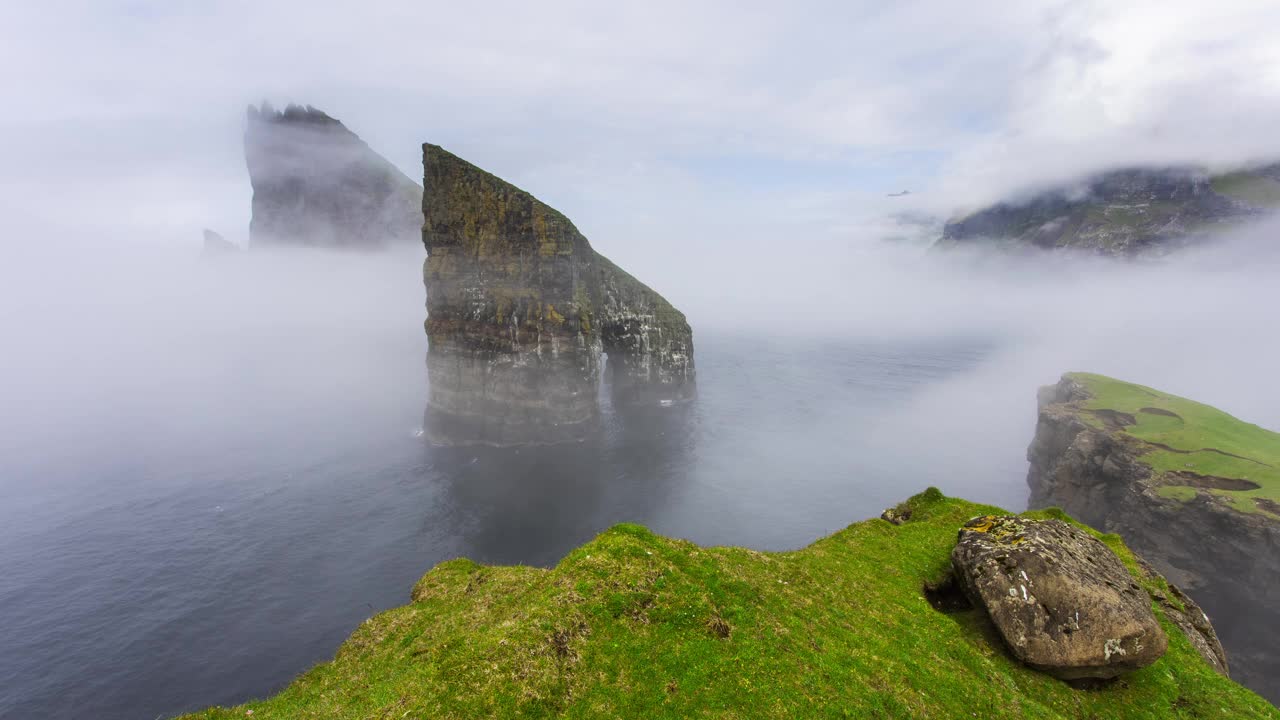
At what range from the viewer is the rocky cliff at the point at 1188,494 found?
138ft

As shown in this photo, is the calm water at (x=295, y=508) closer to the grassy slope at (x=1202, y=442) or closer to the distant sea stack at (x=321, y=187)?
the grassy slope at (x=1202, y=442)

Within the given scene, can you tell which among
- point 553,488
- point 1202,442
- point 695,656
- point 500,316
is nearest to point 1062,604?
point 695,656

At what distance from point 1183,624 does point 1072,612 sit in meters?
11.1

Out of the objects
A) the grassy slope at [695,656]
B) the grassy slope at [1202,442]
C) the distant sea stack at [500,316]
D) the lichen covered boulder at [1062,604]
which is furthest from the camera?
the distant sea stack at [500,316]

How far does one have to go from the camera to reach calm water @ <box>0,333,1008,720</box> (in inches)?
1602

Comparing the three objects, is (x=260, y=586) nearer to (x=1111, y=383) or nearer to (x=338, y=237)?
(x=1111, y=383)

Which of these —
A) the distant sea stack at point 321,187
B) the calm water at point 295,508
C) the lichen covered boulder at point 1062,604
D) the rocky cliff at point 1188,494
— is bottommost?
the calm water at point 295,508

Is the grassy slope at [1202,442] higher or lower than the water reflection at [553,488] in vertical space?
higher

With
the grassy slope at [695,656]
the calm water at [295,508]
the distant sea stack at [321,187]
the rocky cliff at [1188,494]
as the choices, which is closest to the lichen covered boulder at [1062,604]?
the grassy slope at [695,656]

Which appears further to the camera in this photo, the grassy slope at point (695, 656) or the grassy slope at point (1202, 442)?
the grassy slope at point (1202, 442)

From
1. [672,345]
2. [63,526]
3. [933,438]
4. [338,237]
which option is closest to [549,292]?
[672,345]

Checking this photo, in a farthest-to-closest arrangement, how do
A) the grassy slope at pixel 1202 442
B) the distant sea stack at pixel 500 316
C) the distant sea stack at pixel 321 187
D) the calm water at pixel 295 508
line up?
the distant sea stack at pixel 321 187 < the distant sea stack at pixel 500 316 < the grassy slope at pixel 1202 442 < the calm water at pixel 295 508

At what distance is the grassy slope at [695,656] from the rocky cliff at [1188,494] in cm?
3617

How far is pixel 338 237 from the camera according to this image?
19412 cm
